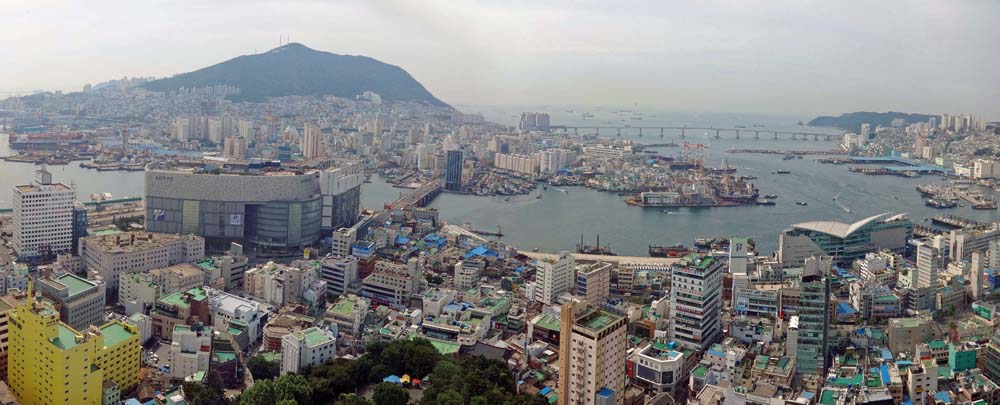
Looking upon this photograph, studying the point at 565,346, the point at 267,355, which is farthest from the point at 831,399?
the point at 267,355

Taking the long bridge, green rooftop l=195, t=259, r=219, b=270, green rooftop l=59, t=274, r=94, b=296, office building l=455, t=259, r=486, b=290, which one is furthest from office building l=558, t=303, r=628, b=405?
the long bridge

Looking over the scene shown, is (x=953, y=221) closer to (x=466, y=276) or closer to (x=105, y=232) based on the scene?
(x=466, y=276)

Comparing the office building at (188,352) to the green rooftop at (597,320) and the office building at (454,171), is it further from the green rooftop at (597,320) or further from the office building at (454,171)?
the office building at (454,171)

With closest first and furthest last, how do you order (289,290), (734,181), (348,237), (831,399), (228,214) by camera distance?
1. (831,399)
2. (289,290)
3. (348,237)
4. (228,214)
5. (734,181)

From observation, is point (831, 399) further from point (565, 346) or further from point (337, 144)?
point (337, 144)

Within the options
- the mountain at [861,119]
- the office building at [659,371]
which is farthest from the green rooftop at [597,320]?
the mountain at [861,119]

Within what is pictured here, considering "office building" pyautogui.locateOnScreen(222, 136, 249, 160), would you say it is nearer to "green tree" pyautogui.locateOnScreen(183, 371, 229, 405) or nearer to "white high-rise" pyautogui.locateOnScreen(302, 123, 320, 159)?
"white high-rise" pyautogui.locateOnScreen(302, 123, 320, 159)
